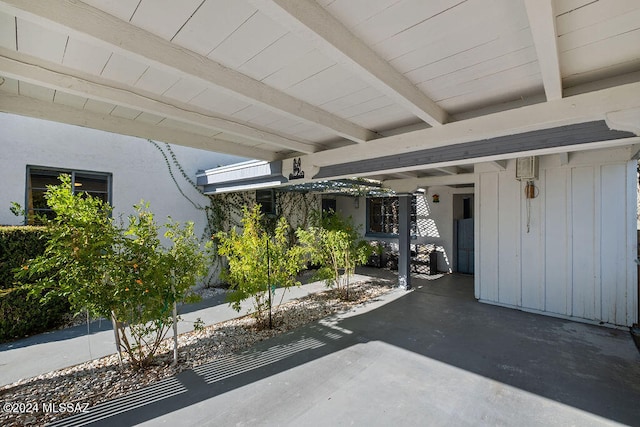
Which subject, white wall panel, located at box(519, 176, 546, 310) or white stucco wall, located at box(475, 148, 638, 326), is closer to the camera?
white stucco wall, located at box(475, 148, 638, 326)

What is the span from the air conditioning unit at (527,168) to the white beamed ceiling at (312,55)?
3.23 metres

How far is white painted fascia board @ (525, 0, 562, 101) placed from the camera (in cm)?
121

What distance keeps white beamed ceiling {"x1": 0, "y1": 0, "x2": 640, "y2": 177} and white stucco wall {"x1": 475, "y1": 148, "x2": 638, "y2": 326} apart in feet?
12.0

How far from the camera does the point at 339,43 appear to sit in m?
1.54

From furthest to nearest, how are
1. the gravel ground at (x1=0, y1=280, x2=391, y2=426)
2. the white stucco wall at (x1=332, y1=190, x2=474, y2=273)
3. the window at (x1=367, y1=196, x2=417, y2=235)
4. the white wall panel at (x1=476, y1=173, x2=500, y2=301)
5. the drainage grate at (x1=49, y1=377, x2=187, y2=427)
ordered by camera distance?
the window at (x1=367, y1=196, x2=417, y2=235) < the white stucco wall at (x1=332, y1=190, x2=474, y2=273) < the white wall panel at (x1=476, y1=173, x2=500, y2=301) < the gravel ground at (x1=0, y1=280, x2=391, y2=426) < the drainage grate at (x1=49, y1=377, x2=187, y2=427)

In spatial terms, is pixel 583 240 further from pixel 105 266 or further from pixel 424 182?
pixel 105 266

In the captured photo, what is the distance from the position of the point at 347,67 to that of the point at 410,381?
3.10 meters

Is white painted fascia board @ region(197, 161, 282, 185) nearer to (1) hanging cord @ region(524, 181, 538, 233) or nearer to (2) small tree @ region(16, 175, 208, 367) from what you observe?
(2) small tree @ region(16, 175, 208, 367)

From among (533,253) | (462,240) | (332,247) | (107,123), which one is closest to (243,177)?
(332,247)

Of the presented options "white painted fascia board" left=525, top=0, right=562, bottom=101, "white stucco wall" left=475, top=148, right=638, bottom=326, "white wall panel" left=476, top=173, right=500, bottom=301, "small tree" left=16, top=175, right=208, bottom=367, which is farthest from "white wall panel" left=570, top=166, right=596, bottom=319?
"small tree" left=16, top=175, right=208, bottom=367

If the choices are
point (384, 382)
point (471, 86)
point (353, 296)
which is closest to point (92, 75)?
point (471, 86)

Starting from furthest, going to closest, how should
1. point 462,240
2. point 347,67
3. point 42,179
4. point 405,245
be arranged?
point 462,240 → point 405,245 → point 42,179 → point 347,67

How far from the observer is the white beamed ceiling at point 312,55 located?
1421mm

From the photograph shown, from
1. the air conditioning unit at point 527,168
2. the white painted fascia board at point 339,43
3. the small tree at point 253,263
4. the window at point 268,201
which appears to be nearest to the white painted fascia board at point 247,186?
the small tree at point 253,263
